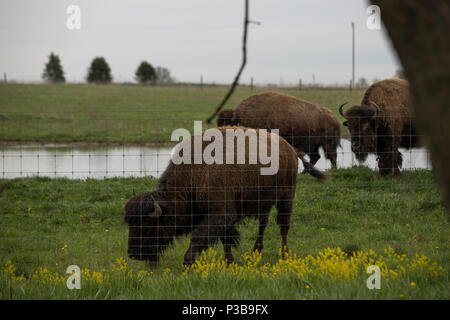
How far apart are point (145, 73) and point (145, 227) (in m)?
63.2

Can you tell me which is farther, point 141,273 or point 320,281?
point 141,273

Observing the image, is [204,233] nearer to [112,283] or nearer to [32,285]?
[112,283]

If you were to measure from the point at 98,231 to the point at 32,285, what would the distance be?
10.6 feet

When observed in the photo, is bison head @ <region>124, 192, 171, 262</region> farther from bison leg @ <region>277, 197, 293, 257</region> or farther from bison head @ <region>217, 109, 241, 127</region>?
bison head @ <region>217, 109, 241, 127</region>

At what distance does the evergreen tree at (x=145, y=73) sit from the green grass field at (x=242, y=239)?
57325 mm

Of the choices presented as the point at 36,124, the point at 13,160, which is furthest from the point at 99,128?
the point at 13,160

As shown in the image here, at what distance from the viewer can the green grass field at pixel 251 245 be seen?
14.9 feet

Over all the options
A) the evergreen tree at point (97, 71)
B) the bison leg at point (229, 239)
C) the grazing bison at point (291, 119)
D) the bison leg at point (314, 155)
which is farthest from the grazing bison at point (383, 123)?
the evergreen tree at point (97, 71)

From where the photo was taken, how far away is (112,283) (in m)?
4.82

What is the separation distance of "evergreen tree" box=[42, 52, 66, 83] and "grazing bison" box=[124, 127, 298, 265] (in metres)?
66.9

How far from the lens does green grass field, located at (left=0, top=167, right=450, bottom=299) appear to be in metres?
4.50

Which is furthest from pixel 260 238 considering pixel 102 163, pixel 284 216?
pixel 102 163

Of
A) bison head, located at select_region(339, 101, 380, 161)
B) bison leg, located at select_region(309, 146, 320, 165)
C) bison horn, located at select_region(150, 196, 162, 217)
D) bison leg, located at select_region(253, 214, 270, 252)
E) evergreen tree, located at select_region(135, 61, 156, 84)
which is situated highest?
evergreen tree, located at select_region(135, 61, 156, 84)

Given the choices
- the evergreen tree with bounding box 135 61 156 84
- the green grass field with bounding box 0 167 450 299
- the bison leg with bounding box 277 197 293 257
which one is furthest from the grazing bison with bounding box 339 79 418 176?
the evergreen tree with bounding box 135 61 156 84
